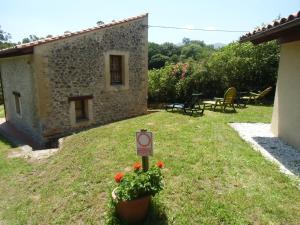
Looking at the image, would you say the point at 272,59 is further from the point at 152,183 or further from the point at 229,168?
the point at 152,183

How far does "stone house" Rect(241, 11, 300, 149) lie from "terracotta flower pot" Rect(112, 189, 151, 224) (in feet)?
13.8

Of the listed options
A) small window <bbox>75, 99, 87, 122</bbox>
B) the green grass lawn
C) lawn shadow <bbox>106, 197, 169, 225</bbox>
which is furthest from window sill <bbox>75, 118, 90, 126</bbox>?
lawn shadow <bbox>106, 197, 169, 225</bbox>

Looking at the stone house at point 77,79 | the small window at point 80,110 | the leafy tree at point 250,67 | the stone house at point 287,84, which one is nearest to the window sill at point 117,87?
the stone house at point 77,79

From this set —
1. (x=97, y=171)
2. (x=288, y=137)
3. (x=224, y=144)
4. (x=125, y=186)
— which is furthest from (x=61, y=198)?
(x=288, y=137)

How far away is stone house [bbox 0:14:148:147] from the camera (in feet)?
31.3

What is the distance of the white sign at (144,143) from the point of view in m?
3.99

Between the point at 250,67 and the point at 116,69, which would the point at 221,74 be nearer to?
the point at 250,67

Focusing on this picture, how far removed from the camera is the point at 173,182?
4723 mm

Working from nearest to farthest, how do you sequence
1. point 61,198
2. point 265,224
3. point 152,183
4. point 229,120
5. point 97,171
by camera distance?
point 265,224
point 152,183
point 61,198
point 97,171
point 229,120

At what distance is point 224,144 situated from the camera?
646cm

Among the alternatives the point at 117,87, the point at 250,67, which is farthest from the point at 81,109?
the point at 250,67

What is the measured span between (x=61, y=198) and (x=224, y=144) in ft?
13.0

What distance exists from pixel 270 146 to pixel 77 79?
7.39m

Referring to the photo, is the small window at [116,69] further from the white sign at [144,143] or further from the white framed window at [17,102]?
the white sign at [144,143]
